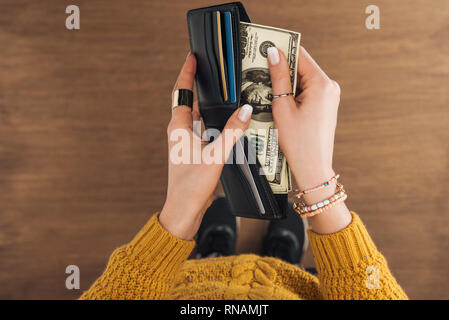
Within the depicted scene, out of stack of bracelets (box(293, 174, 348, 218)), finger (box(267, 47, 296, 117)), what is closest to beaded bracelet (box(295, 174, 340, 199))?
stack of bracelets (box(293, 174, 348, 218))

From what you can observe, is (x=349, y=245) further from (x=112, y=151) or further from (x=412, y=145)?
(x=112, y=151)

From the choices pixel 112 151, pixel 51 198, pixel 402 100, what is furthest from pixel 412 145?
pixel 51 198

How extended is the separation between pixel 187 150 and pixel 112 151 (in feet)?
1.62

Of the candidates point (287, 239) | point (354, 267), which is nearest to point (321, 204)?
point (354, 267)

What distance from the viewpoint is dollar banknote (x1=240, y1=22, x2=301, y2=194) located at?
523mm

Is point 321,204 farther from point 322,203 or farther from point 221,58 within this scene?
point 221,58

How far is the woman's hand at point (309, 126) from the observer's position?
51 centimetres

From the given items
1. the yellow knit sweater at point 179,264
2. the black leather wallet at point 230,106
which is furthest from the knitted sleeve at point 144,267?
the black leather wallet at point 230,106

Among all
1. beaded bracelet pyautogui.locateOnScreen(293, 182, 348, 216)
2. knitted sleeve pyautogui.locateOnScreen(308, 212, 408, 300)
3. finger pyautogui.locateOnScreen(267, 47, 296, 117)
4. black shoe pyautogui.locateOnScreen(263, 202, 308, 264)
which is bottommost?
black shoe pyautogui.locateOnScreen(263, 202, 308, 264)

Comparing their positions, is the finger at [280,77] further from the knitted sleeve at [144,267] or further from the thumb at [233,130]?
the knitted sleeve at [144,267]

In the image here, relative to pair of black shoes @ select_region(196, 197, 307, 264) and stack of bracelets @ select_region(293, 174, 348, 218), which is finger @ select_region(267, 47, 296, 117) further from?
pair of black shoes @ select_region(196, 197, 307, 264)

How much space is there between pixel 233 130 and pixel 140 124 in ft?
1.61

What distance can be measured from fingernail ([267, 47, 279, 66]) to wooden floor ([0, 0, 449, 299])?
439 mm

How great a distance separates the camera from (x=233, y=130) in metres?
0.50
